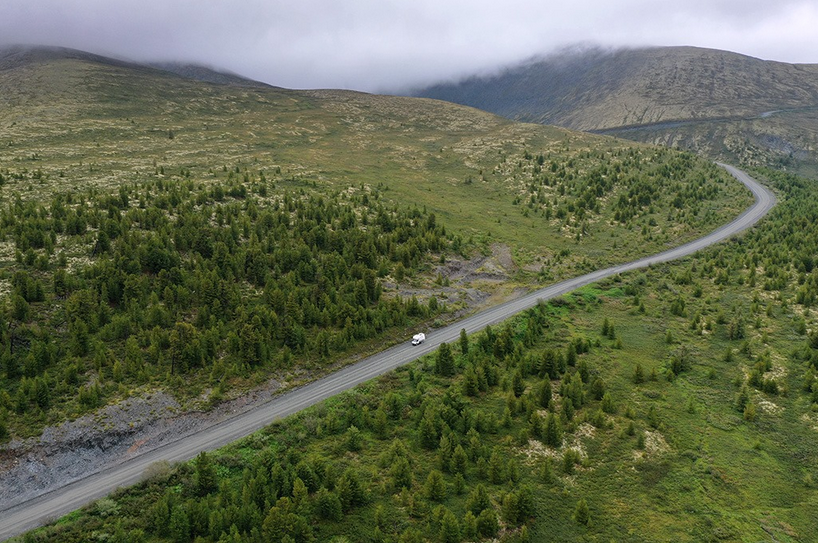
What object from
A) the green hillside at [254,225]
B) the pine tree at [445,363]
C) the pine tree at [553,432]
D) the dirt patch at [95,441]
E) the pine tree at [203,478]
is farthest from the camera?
the pine tree at [445,363]

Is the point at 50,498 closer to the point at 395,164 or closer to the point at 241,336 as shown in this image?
the point at 241,336

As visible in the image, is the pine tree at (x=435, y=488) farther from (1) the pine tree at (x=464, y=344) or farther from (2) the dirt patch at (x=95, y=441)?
(2) the dirt patch at (x=95, y=441)

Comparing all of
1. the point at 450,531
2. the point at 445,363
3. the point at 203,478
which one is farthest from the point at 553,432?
the point at 203,478

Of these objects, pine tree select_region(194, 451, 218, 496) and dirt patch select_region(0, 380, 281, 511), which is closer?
pine tree select_region(194, 451, 218, 496)

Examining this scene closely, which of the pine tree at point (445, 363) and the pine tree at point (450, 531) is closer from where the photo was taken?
the pine tree at point (450, 531)

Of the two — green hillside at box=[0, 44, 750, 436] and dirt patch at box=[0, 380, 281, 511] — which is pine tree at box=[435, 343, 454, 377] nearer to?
green hillside at box=[0, 44, 750, 436]

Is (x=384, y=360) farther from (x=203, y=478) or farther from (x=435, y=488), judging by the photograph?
(x=203, y=478)

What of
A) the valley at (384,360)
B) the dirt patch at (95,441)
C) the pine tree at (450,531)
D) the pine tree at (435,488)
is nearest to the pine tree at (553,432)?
the valley at (384,360)

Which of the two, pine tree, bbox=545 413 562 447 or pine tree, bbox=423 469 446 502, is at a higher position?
pine tree, bbox=545 413 562 447

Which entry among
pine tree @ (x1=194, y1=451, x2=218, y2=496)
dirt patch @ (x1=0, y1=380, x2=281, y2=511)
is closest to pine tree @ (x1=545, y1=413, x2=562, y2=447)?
pine tree @ (x1=194, y1=451, x2=218, y2=496)

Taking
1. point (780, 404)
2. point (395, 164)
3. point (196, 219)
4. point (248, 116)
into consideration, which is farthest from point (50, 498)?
point (248, 116)
